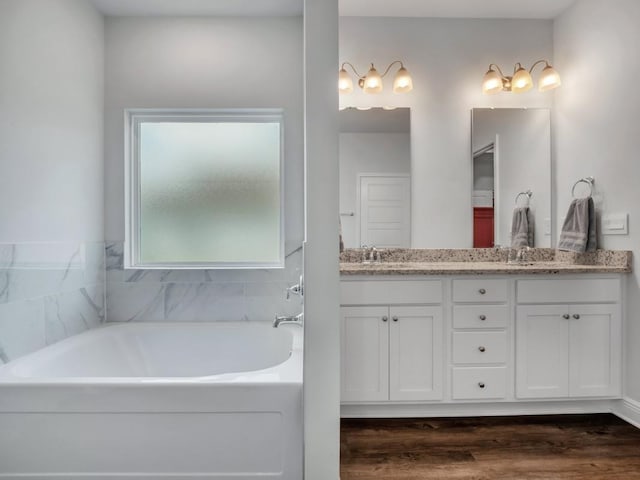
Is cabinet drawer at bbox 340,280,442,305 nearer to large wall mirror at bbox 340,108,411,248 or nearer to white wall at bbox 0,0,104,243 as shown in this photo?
large wall mirror at bbox 340,108,411,248

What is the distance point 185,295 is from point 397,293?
133 centimetres

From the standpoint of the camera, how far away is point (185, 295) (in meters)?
2.48

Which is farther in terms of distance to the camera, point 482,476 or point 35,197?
point 35,197

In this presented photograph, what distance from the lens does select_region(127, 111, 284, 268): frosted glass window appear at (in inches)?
102

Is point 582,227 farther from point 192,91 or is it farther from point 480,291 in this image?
point 192,91

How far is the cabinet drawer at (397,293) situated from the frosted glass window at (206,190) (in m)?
0.65

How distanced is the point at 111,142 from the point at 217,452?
6.56 ft

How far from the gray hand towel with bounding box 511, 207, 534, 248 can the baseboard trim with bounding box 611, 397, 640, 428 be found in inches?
43.2

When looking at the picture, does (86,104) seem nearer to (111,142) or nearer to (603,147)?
(111,142)

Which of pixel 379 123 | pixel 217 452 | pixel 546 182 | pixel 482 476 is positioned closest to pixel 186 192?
pixel 379 123

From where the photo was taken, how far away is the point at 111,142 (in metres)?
2.49

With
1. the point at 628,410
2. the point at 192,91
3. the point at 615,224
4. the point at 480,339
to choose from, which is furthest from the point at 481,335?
the point at 192,91

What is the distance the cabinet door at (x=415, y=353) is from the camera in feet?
7.31

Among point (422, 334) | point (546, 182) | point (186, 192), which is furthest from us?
point (546, 182)
